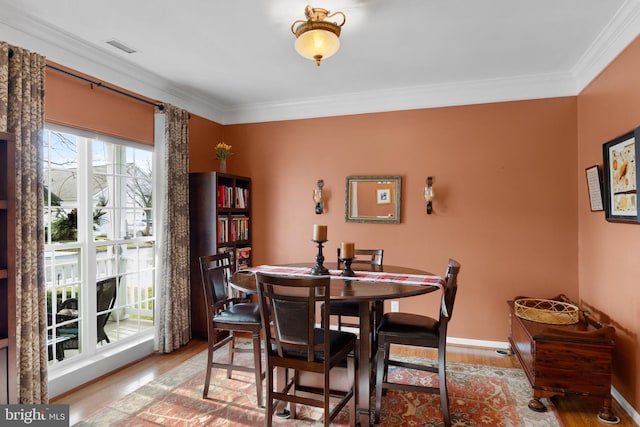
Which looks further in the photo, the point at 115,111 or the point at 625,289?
the point at 115,111

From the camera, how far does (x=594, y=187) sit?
9.91 feet

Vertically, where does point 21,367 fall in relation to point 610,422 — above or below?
above

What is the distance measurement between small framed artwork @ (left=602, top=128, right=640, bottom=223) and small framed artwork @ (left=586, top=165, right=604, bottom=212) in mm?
148

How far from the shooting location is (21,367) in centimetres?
235

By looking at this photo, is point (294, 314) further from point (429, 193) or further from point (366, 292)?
point (429, 193)

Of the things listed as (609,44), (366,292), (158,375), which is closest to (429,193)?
(609,44)

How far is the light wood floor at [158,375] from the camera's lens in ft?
8.17

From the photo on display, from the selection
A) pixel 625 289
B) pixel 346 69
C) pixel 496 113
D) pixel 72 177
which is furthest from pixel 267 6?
pixel 625 289

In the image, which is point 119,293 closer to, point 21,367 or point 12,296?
point 21,367

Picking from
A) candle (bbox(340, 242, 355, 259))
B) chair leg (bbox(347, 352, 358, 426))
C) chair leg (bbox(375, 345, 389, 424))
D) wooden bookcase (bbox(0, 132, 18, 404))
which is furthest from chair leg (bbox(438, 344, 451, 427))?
wooden bookcase (bbox(0, 132, 18, 404))

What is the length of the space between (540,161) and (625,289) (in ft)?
4.78

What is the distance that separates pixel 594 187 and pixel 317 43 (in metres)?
2.47

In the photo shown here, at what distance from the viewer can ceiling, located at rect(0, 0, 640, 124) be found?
2.39 meters

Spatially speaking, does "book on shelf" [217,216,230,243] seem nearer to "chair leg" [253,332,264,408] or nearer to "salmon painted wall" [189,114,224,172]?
"salmon painted wall" [189,114,224,172]
